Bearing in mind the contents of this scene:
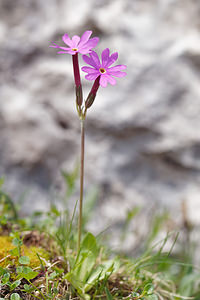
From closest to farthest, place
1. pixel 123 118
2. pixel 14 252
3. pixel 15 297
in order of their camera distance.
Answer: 1. pixel 15 297
2. pixel 14 252
3. pixel 123 118

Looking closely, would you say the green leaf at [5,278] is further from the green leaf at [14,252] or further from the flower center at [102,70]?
the flower center at [102,70]

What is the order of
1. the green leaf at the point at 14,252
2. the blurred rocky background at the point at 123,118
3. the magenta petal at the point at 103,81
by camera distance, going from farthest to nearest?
the blurred rocky background at the point at 123,118
the green leaf at the point at 14,252
the magenta petal at the point at 103,81

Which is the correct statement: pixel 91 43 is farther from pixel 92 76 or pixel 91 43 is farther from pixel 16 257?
pixel 16 257

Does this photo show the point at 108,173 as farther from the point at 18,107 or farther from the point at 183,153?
the point at 18,107

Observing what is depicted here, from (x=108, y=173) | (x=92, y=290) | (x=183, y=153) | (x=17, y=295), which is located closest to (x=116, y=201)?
(x=108, y=173)

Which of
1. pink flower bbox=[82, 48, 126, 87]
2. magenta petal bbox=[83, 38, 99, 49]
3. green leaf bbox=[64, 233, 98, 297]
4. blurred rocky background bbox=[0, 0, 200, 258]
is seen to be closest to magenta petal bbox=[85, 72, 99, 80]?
pink flower bbox=[82, 48, 126, 87]

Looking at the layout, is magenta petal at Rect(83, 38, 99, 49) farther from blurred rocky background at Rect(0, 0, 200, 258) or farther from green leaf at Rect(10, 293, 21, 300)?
blurred rocky background at Rect(0, 0, 200, 258)

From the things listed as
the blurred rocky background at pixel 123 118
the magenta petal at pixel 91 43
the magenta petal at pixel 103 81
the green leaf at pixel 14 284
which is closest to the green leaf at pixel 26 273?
the green leaf at pixel 14 284

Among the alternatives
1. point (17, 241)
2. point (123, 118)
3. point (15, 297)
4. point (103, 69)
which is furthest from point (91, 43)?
point (123, 118)
